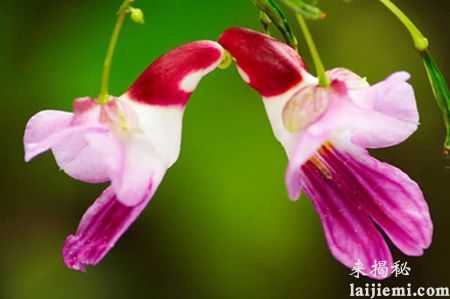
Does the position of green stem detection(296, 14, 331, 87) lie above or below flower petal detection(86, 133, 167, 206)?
above

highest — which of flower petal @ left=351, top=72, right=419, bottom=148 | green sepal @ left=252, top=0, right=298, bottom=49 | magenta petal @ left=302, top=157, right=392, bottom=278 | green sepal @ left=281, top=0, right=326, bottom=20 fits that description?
green sepal @ left=281, top=0, right=326, bottom=20

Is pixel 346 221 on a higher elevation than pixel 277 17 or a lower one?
lower

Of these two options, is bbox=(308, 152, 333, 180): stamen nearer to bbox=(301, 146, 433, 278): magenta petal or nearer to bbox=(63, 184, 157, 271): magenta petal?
bbox=(301, 146, 433, 278): magenta petal

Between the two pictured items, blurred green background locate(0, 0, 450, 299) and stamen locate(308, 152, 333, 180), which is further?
blurred green background locate(0, 0, 450, 299)

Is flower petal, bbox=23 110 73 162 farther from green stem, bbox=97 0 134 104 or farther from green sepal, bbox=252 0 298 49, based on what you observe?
green sepal, bbox=252 0 298 49

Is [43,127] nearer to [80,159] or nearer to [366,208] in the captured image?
[80,159]

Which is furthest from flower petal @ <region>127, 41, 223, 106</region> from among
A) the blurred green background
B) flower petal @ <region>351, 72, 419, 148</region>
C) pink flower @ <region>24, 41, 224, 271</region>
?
the blurred green background

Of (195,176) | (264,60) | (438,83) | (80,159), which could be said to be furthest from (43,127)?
(195,176)

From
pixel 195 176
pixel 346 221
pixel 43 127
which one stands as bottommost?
pixel 195 176

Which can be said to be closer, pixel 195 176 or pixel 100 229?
pixel 100 229
